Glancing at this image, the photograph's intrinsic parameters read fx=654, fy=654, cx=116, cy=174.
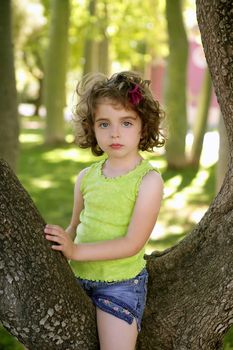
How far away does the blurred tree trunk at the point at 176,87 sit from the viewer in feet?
39.1

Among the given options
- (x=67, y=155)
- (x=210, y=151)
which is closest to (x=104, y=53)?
(x=210, y=151)

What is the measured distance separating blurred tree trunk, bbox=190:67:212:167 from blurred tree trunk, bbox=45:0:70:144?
3965 mm

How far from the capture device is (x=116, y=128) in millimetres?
2641

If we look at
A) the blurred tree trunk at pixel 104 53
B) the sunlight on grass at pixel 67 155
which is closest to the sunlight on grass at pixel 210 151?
the sunlight on grass at pixel 67 155

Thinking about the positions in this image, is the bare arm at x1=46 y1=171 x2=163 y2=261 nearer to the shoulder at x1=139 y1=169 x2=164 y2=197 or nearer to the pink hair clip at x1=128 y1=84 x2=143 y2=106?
the shoulder at x1=139 y1=169 x2=164 y2=197

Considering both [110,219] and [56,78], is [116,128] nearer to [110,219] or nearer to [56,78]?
[110,219]

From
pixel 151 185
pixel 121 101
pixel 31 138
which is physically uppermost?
pixel 121 101

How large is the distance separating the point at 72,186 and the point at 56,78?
498 cm

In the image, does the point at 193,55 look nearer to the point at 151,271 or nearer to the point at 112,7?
the point at 112,7

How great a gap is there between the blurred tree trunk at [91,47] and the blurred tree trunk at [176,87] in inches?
186

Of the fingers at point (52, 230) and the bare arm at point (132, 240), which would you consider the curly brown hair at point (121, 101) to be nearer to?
the bare arm at point (132, 240)

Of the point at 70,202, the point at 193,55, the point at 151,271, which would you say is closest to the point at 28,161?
the point at 70,202

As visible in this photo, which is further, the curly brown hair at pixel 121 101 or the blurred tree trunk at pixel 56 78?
the blurred tree trunk at pixel 56 78

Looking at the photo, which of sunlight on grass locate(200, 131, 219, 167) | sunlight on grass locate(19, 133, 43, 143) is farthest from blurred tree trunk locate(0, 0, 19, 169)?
sunlight on grass locate(19, 133, 43, 143)
